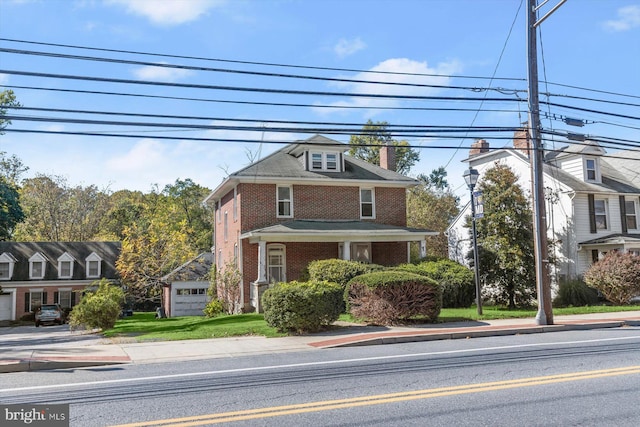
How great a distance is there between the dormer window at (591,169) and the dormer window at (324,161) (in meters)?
13.7

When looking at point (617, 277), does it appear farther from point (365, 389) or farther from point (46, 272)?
point (46, 272)

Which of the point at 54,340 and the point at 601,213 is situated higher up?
the point at 601,213

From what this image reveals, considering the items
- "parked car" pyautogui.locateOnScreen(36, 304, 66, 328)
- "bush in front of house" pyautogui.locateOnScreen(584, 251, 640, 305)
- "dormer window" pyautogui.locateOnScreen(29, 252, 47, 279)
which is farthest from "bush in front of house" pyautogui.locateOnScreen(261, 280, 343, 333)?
"dormer window" pyautogui.locateOnScreen(29, 252, 47, 279)

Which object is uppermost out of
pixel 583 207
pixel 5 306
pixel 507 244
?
pixel 583 207

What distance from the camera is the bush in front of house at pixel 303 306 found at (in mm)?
13938

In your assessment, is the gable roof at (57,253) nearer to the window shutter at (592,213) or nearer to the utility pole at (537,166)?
the window shutter at (592,213)

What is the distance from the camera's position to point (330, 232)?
73.2 ft

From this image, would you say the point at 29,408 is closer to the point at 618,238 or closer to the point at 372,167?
the point at 372,167

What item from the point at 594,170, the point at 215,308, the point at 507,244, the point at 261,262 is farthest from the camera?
the point at 594,170

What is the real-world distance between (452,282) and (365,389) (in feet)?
46.9

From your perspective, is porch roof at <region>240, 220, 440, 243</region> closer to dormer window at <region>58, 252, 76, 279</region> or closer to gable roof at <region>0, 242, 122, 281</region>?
gable roof at <region>0, 242, 122, 281</region>

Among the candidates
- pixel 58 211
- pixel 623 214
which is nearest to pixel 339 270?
pixel 623 214

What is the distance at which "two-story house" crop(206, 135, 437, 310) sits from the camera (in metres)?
23.1

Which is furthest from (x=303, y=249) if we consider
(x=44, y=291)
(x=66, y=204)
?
(x=66, y=204)
